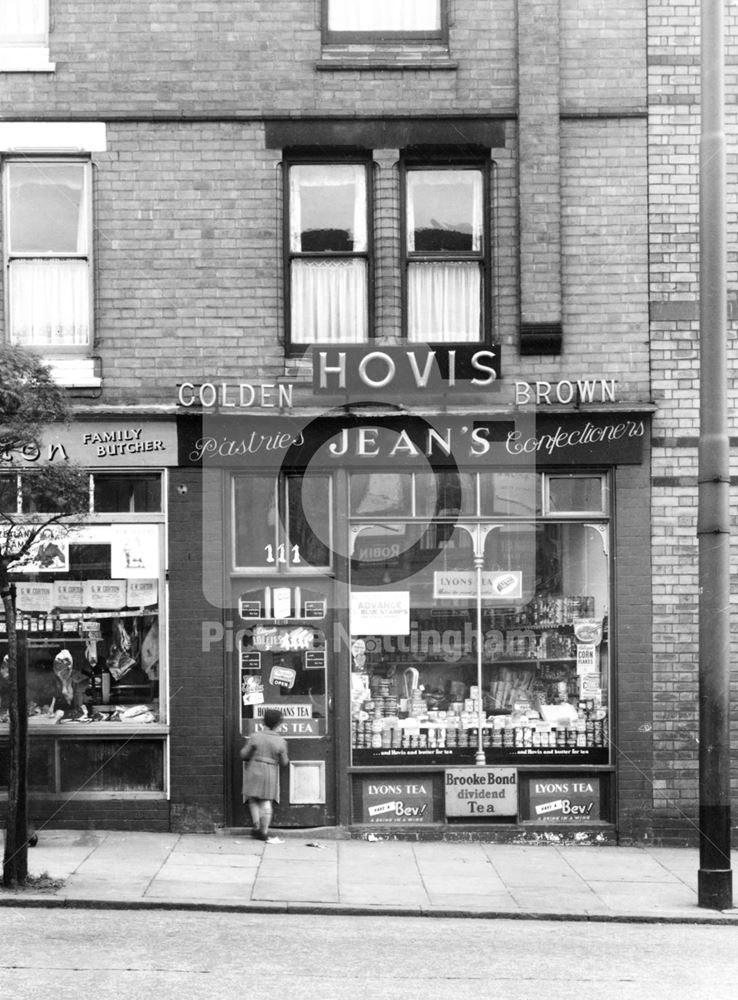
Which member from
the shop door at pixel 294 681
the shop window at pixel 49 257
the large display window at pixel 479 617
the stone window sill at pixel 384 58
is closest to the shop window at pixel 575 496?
the large display window at pixel 479 617

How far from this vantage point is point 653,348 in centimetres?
1321

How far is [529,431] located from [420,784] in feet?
12.3

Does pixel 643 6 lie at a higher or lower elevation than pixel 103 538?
higher

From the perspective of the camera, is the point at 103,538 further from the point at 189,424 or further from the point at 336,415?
the point at 336,415

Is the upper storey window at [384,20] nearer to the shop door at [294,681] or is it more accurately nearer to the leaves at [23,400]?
the leaves at [23,400]

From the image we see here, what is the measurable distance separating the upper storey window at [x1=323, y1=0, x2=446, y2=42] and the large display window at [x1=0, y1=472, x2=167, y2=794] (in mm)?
5026

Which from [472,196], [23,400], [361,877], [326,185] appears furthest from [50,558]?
[472,196]

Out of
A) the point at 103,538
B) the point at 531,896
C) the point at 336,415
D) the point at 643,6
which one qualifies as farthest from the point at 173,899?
the point at 643,6

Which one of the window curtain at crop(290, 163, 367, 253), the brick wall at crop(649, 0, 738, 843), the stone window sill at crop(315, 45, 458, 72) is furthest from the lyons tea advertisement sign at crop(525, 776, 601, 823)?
the stone window sill at crop(315, 45, 458, 72)

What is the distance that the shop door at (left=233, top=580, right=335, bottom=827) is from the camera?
43.4 ft

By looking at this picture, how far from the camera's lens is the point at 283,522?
43.9 ft

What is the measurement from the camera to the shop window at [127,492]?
43.4ft

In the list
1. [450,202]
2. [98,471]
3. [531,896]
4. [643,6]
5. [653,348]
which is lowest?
[531,896]

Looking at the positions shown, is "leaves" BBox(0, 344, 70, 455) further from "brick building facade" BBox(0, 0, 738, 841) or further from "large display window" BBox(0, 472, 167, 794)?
"large display window" BBox(0, 472, 167, 794)
